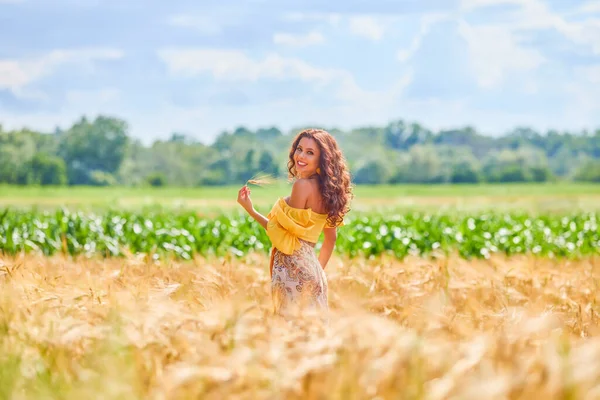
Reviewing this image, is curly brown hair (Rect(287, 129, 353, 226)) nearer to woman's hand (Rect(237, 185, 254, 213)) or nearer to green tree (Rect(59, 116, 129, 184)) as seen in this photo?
woman's hand (Rect(237, 185, 254, 213))

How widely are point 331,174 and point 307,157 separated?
217 millimetres

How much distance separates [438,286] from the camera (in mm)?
7750

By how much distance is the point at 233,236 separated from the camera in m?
13.8

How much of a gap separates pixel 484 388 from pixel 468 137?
362 feet

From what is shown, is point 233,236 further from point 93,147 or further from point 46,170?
point 93,147

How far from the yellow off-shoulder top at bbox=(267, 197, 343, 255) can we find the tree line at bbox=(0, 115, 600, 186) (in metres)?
45.4

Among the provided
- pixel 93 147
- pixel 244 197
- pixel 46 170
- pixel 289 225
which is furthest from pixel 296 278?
pixel 93 147

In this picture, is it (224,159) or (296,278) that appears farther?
(224,159)

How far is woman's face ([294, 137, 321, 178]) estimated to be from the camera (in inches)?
225

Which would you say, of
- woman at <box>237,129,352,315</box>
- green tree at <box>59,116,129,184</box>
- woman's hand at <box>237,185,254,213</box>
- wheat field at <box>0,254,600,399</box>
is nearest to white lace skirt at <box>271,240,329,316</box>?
woman at <box>237,129,352,315</box>

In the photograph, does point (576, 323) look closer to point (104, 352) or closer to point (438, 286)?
point (438, 286)

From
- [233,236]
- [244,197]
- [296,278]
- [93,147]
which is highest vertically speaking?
[93,147]

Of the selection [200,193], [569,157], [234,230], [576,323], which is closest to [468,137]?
[569,157]

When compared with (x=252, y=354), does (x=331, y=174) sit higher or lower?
higher
